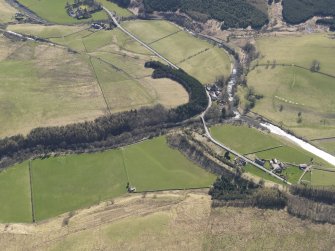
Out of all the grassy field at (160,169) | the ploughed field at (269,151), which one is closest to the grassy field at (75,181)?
the grassy field at (160,169)

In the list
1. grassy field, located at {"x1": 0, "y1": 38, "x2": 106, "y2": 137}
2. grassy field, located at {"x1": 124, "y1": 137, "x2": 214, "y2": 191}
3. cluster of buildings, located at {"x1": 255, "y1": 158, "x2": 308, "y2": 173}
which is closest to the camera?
grassy field, located at {"x1": 124, "y1": 137, "x2": 214, "y2": 191}

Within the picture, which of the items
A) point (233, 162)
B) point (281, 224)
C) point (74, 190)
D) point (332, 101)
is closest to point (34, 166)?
point (74, 190)

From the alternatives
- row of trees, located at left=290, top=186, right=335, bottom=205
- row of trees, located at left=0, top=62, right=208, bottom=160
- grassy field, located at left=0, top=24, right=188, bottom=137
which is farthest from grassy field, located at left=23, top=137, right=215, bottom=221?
row of trees, located at left=290, top=186, right=335, bottom=205

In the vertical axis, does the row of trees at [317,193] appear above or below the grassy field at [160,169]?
above

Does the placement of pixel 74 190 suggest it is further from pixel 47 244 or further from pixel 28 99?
pixel 28 99

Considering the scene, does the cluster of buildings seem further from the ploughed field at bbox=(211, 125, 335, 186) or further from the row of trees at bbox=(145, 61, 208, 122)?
the row of trees at bbox=(145, 61, 208, 122)

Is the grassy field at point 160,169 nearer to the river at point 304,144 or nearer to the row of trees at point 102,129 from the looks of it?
the row of trees at point 102,129
